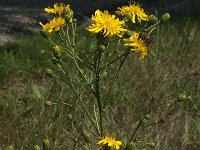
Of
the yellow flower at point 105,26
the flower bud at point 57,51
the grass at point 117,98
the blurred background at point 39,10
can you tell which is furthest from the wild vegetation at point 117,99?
the blurred background at point 39,10

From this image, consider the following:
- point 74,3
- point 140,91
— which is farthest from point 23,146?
A: point 74,3

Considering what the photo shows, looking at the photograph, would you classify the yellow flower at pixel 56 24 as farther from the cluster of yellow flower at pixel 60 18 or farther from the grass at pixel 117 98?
the grass at pixel 117 98

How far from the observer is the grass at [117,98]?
12.7 feet

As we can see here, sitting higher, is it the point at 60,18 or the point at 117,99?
the point at 60,18

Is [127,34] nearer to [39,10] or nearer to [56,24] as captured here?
[56,24]

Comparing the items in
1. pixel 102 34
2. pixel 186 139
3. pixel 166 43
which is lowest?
pixel 186 139

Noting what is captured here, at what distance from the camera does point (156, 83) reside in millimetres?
4824

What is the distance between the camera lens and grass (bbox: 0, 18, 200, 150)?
12.7 ft

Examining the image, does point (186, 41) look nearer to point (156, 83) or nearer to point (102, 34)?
point (156, 83)

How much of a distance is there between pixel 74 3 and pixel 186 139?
502 centimetres

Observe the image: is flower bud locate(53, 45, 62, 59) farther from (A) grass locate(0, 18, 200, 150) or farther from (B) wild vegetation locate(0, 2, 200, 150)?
(B) wild vegetation locate(0, 2, 200, 150)

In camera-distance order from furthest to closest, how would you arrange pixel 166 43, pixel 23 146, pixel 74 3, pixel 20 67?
1. pixel 74 3
2. pixel 166 43
3. pixel 20 67
4. pixel 23 146

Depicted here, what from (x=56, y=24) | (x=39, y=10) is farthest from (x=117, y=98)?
(x=39, y=10)

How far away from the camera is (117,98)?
4.49 metres
